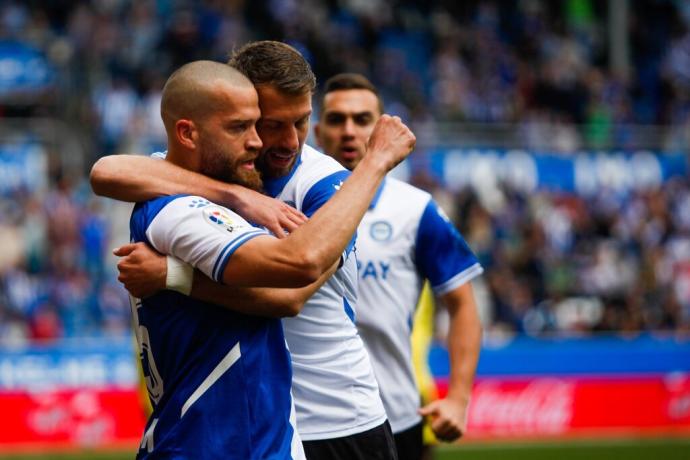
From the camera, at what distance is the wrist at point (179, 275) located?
3564 millimetres

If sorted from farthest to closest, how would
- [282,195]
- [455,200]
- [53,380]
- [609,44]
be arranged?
1. [609,44]
2. [455,200]
3. [53,380]
4. [282,195]

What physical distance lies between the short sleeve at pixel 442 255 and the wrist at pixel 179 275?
2242 millimetres

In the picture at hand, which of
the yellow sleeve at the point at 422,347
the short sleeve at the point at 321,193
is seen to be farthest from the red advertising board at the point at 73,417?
the short sleeve at the point at 321,193

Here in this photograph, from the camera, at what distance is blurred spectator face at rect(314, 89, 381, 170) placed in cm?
593

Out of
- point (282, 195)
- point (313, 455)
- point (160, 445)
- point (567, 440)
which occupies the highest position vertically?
point (282, 195)

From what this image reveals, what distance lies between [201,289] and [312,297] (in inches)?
27.6

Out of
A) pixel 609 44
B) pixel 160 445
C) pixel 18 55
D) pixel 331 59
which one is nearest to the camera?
pixel 160 445

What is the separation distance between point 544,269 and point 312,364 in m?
14.1

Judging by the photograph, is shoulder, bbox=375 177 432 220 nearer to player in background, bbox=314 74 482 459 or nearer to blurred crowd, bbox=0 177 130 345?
player in background, bbox=314 74 482 459

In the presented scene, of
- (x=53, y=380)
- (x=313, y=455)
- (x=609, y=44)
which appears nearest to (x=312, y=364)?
(x=313, y=455)

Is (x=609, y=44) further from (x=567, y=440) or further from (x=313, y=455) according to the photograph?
(x=313, y=455)

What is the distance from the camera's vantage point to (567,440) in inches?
548

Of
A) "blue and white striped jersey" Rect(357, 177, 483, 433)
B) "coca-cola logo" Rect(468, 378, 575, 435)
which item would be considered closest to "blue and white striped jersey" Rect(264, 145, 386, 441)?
"blue and white striped jersey" Rect(357, 177, 483, 433)

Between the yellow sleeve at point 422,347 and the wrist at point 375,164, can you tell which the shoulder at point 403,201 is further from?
the wrist at point 375,164
